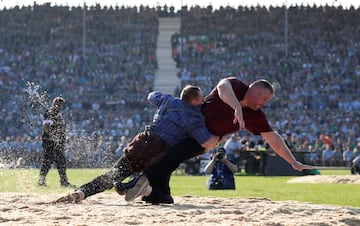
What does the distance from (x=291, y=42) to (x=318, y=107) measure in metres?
10.1

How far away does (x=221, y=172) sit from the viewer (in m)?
18.4

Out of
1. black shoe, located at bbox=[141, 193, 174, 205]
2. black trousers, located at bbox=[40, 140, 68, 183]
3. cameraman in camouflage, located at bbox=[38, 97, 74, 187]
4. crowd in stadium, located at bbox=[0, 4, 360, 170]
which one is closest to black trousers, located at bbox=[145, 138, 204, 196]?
black shoe, located at bbox=[141, 193, 174, 205]

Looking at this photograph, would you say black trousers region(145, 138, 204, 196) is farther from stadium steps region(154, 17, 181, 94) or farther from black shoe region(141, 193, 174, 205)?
stadium steps region(154, 17, 181, 94)

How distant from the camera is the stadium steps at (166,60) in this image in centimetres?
4884

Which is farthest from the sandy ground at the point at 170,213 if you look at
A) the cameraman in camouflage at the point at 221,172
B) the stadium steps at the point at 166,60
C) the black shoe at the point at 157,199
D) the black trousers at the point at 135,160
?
the stadium steps at the point at 166,60

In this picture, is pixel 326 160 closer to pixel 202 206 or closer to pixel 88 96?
pixel 88 96

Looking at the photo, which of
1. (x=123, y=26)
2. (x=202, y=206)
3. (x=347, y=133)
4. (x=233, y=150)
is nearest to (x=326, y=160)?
A: (x=347, y=133)

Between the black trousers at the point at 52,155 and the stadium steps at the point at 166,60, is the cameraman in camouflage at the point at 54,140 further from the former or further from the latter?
the stadium steps at the point at 166,60

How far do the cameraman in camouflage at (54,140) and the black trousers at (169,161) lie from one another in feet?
23.8

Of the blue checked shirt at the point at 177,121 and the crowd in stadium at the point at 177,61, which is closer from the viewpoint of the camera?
the blue checked shirt at the point at 177,121

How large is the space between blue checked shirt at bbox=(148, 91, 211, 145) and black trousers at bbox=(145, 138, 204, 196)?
0.37ft

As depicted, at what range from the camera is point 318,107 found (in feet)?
147

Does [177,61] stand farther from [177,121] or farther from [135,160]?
[177,121]

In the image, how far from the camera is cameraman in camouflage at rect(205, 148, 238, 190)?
18109 mm
